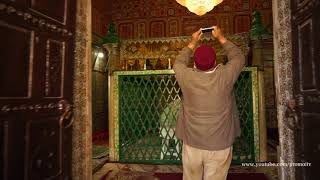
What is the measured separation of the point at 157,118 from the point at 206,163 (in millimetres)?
2061

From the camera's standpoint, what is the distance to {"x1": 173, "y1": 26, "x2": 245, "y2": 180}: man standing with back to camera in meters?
1.82

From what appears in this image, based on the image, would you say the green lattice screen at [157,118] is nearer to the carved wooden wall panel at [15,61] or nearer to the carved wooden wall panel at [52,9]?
the carved wooden wall panel at [52,9]

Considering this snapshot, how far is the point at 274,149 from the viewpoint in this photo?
4809 millimetres

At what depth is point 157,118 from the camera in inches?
155

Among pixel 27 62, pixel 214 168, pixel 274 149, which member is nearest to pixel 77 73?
pixel 27 62

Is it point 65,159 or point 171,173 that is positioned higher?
point 65,159

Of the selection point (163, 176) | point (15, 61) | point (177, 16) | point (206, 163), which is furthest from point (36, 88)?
point (177, 16)

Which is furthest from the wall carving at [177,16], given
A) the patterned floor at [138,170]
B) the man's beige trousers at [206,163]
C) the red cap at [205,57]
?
the man's beige trousers at [206,163]

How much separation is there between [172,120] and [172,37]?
418cm

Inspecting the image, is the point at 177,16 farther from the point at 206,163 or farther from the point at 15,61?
the point at 15,61

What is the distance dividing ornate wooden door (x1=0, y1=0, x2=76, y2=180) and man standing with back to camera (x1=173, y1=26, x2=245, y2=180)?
91 cm

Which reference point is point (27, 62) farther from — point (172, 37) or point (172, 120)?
point (172, 37)

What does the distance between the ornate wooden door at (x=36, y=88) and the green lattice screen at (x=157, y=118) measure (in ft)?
5.80

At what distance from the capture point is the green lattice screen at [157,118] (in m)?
3.62
